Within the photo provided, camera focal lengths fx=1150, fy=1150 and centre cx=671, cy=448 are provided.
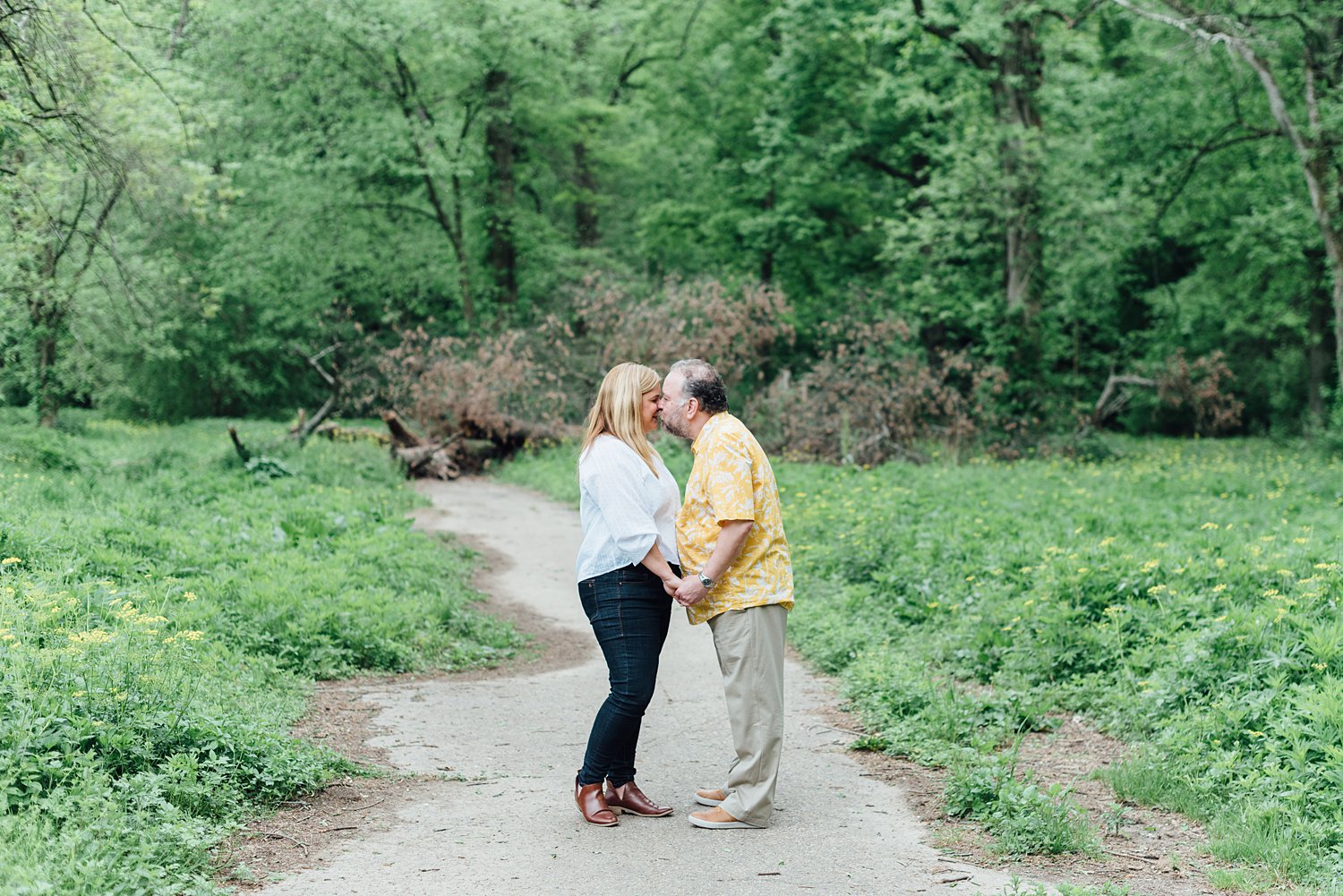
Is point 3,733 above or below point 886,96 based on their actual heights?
below

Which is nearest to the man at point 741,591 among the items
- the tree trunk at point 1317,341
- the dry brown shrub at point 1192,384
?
the dry brown shrub at point 1192,384

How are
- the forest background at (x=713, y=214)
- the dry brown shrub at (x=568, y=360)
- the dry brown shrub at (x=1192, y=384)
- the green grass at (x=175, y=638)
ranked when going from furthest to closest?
1. the dry brown shrub at (x=1192, y=384)
2. the dry brown shrub at (x=568, y=360)
3. the forest background at (x=713, y=214)
4. the green grass at (x=175, y=638)

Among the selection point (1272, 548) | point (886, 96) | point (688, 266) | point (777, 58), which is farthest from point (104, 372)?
point (1272, 548)

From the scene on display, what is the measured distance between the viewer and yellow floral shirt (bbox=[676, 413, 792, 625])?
5.20 metres

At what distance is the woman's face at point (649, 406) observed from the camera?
212 inches

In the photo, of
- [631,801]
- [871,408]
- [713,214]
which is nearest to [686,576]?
[631,801]

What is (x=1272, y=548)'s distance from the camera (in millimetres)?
8625

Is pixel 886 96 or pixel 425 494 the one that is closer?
pixel 425 494

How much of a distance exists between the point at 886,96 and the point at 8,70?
18.8 metres

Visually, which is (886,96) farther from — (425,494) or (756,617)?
(756,617)

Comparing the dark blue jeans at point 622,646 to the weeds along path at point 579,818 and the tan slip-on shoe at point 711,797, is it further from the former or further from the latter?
the tan slip-on shoe at point 711,797

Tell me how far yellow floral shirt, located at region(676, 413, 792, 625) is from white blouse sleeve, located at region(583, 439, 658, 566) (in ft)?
0.79

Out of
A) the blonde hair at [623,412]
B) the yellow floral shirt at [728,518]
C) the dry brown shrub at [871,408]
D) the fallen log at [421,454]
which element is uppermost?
the blonde hair at [623,412]

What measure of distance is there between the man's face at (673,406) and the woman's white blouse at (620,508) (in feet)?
0.80
